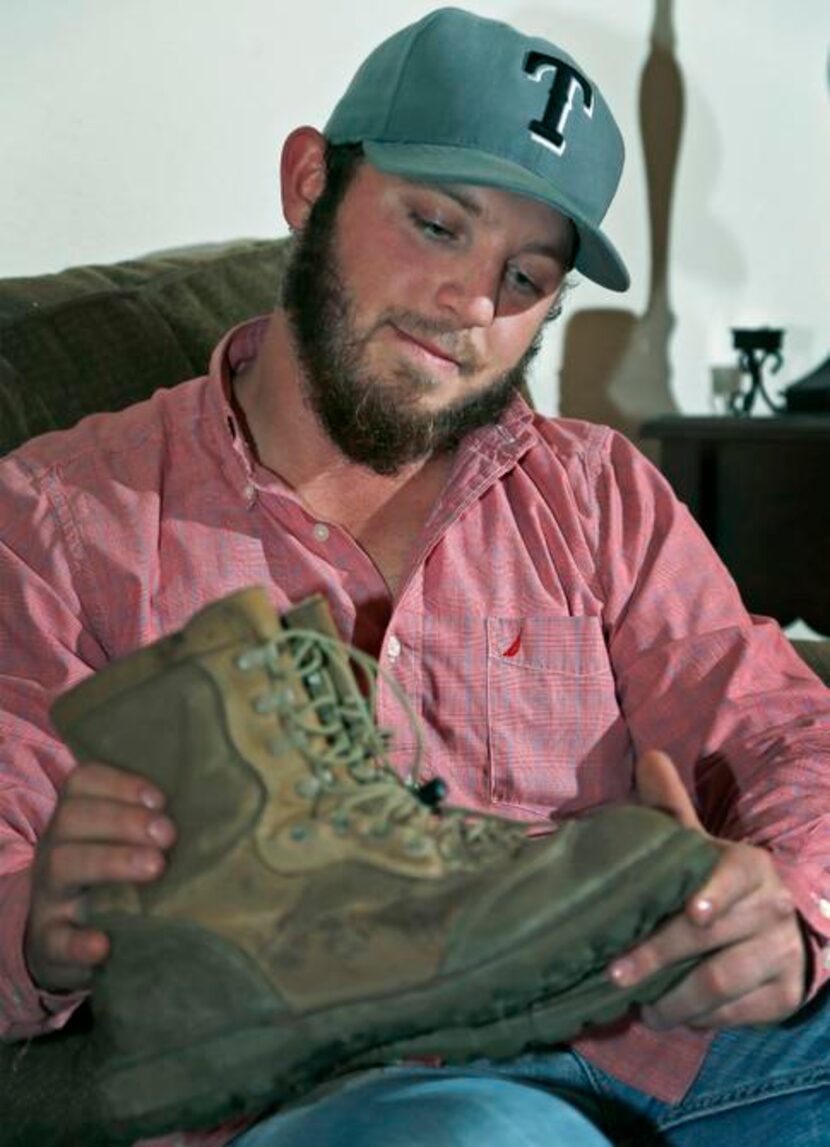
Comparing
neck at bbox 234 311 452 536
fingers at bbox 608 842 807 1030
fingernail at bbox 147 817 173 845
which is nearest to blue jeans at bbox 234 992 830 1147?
fingers at bbox 608 842 807 1030

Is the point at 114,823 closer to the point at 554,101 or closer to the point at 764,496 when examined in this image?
the point at 554,101

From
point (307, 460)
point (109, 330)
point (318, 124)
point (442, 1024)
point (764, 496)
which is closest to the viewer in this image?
point (442, 1024)

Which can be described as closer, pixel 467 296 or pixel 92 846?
pixel 92 846

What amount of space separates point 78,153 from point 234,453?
0.68m

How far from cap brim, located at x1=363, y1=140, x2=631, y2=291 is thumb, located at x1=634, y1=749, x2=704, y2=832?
0.46m

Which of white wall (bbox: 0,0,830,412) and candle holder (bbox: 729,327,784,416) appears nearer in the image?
white wall (bbox: 0,0,830,412)

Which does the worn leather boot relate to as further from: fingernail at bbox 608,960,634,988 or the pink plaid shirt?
the pink plaid shirt

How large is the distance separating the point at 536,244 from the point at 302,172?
7.6 inches

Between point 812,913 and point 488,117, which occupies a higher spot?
point 488,117

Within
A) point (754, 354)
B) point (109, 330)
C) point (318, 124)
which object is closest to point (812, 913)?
point (109, 330)

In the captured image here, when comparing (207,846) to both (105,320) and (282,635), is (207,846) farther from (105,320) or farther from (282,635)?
(105,320)

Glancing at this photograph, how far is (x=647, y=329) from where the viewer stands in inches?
107

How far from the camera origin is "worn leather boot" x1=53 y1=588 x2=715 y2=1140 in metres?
0.84


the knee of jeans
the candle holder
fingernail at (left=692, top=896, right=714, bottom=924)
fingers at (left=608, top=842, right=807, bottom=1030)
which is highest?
fingernail at (left=692, top=896, right=714, bottom=924)
